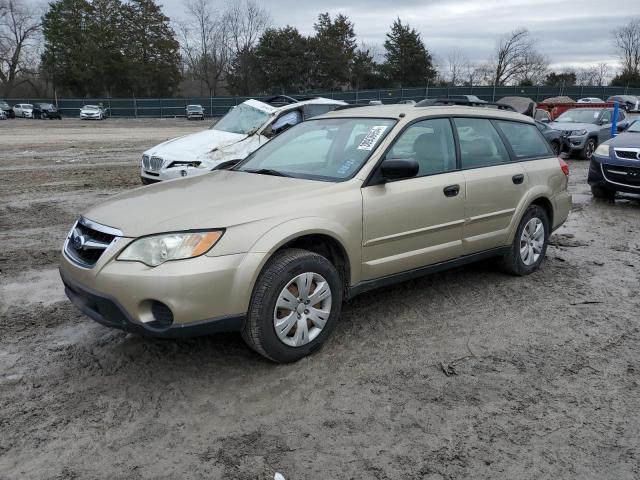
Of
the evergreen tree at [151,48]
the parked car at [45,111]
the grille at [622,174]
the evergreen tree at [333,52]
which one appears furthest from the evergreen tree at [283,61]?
the grille at [622,174]

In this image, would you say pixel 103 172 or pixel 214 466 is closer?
pixel 214 466

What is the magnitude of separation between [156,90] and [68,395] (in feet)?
223

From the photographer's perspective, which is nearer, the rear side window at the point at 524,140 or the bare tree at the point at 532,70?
the rear side window at the point at 524,140

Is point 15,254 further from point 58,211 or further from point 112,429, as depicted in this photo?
point 112,429

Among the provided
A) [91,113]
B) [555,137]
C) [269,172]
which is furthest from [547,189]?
[91,113]

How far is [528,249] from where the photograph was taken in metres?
5.55

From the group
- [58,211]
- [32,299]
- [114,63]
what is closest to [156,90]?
[114,63]

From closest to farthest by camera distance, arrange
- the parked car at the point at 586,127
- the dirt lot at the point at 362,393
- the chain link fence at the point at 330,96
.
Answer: the dirt lot at the point at 362,393 < the parked car at the point at 586,127 < the chain link fence at the point at 330,96

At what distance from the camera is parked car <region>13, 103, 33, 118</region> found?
49709 mm

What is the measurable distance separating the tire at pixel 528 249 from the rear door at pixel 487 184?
0.82 feet

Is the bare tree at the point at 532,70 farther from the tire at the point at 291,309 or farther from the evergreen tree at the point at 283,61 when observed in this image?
the tire at the point at 291,309

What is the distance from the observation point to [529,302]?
493 cm

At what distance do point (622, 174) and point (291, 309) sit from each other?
8049mm

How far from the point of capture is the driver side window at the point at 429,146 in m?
4.41
